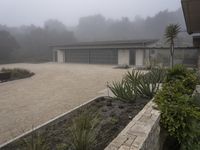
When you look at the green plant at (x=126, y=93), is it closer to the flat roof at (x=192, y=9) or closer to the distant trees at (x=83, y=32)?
the flat roof at (x=192, y=9)

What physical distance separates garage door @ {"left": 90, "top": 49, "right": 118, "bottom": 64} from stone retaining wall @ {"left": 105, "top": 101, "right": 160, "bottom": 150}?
985 inches

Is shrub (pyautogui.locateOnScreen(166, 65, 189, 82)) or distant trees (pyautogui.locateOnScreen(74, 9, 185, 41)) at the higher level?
distant trees (pyautogui.locateOnScreen(74, 9, 185, 41))

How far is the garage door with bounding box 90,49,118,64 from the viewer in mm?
29766

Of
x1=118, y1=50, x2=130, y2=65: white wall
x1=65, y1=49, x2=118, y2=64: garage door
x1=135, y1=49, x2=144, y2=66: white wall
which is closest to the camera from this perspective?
x1=135, y1=49, x2=144, y2=66: white wall

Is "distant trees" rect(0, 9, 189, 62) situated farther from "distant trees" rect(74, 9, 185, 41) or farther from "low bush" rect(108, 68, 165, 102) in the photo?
"low bush" rect(108, 68, 165, 102)

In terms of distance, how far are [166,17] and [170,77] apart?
6352 cm

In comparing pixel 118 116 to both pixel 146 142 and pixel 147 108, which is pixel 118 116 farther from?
pixel 146 142

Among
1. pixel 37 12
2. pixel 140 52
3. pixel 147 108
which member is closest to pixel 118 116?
pixel 147 108

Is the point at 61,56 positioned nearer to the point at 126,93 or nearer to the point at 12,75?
the point at 12,75

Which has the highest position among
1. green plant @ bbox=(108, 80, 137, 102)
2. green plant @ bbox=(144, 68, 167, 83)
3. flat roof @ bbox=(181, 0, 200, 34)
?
flat roof @ bbox=(181, 0, 200, 34)

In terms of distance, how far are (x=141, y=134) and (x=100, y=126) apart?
139cm

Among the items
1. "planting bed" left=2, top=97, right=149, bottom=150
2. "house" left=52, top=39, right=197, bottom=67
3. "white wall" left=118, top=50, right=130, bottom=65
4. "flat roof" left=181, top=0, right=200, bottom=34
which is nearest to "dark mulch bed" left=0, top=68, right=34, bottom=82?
"planting bed" left=2, top=97, right=149, bottom=150

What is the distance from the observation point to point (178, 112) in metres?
4.66

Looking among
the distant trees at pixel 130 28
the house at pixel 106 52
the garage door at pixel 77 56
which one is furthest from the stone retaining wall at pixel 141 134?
the distant trees at pixel 130 28
